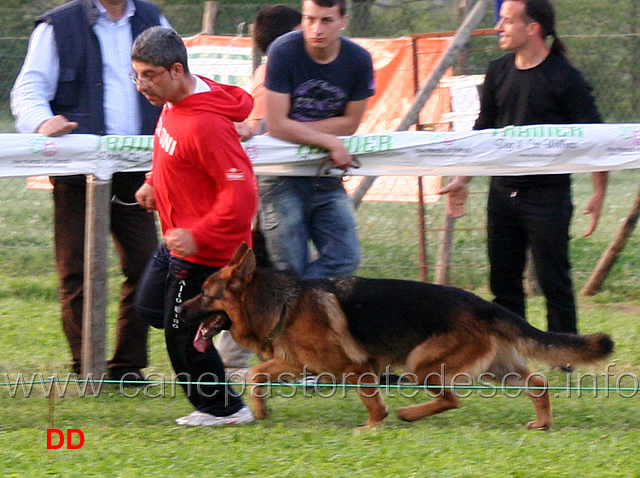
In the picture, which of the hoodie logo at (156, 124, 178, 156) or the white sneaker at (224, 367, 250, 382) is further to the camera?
the white sneaker at (224, 367, 250, 382)

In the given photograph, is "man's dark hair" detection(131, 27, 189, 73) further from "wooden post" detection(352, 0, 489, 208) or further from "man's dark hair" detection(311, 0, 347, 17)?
"wooden post" detection(352, 0, 489, 208)

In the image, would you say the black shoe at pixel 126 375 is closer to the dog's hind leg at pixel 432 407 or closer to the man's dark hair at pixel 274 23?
the dog's hind leg at pixel 432 407

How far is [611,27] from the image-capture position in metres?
12.9

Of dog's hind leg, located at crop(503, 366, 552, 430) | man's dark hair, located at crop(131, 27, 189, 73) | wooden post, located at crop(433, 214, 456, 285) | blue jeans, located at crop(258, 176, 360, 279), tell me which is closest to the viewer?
man's dark hair, located at crop(131, 27, 189, 73)

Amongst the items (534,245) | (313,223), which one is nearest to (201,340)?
(313,223)

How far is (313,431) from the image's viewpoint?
4805 millimetres

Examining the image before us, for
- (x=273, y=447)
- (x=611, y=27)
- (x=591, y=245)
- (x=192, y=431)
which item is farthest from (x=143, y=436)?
(x=611, y=27)

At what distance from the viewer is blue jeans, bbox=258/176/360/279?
5.61 meters

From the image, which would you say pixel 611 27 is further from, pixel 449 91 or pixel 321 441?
pixel 321 441

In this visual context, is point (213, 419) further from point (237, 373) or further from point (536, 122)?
point (536, 122)

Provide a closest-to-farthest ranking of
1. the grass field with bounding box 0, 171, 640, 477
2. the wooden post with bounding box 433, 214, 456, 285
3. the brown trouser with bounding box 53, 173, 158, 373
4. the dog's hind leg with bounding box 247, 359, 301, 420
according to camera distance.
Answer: the grass field with bounding box 0, 171, 640, 477
the dog's hind leg with bounding box 247, 359, 301, 420
the brown trouser with bounding box 53, 173, 158, 373
the wooden post with bounding box 433, 214, 456, 285

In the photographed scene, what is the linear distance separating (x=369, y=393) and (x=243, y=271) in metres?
0.85

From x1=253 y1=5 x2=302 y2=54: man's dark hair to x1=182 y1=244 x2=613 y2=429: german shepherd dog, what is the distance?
74.2 inches

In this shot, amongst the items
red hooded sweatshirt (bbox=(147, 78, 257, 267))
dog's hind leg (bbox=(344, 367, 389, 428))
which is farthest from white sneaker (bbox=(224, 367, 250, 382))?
red hooded sweatshirt (bbox=(147, 78, 257, 267))
